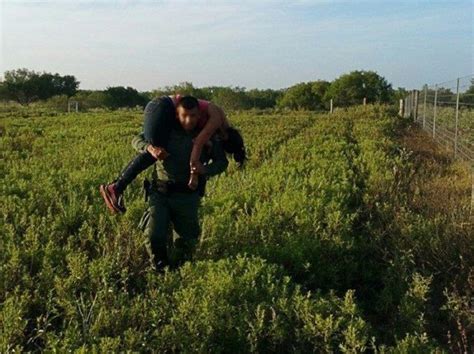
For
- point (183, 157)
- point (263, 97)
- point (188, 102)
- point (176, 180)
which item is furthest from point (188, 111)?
point (263, 97)

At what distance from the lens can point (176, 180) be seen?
4.53m

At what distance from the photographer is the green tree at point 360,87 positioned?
2362 inches

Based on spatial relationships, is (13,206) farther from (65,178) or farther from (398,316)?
(398,316)

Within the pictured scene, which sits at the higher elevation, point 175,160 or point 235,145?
point 235,145

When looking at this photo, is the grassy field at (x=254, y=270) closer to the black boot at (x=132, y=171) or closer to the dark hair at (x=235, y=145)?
the black boot at (x=132, y=171)

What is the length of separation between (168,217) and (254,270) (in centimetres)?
98

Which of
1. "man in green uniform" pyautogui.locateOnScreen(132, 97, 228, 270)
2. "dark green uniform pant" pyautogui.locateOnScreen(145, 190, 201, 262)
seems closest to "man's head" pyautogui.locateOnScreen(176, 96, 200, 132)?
"man in green uniform" pyautogui.locateOnScreen(132, 97, 228, 270)

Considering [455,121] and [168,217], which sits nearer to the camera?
[168,217]

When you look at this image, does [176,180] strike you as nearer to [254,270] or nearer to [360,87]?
[254,270]

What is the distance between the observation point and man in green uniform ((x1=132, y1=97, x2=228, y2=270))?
4.37 metres

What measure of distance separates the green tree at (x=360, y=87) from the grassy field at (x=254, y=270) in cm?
5368

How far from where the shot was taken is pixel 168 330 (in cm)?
334

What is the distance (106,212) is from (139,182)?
6.46 ft

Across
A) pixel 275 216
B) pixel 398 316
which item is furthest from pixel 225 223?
pixel 398 316
